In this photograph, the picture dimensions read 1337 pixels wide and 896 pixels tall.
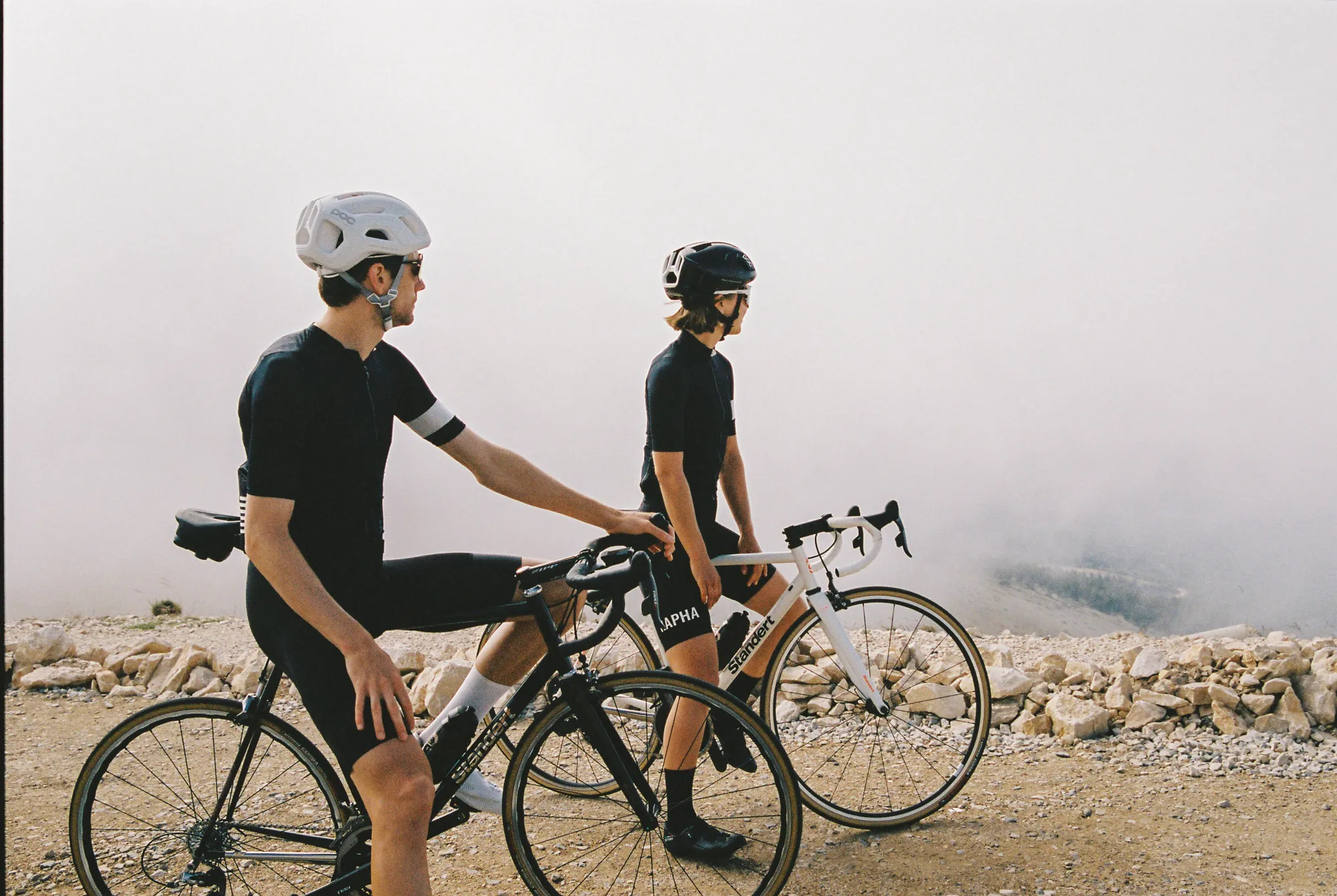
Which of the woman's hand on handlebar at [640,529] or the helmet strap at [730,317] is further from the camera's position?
the helmet strap at [730,317]

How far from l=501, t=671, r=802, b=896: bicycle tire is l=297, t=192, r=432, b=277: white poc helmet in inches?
58.8

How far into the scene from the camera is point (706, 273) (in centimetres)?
405

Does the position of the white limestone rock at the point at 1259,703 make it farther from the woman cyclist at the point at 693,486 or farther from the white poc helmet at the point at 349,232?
the white poc helmet at the point at 349,232

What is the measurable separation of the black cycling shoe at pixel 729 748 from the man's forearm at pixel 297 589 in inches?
54.3

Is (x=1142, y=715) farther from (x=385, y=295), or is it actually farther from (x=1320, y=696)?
(x=385, y=295)

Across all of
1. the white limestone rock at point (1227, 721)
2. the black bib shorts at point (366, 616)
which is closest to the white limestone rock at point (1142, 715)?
the white limestone rock at point (1227, 721)

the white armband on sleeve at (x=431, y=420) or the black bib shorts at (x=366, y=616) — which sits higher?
the white armband on sleeve at (x=431, y=420)

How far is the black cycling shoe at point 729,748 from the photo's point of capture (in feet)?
12.3

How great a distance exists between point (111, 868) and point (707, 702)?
2.59 m

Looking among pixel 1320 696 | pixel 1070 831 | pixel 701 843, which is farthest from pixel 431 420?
pixel 1320 696

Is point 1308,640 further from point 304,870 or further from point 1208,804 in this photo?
point 304,870

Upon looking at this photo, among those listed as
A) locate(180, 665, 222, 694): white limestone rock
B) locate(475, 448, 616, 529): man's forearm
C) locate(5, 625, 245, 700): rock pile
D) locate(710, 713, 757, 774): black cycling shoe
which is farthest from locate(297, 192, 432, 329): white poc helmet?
locate(180, 665, 222, 694): white limestone rock

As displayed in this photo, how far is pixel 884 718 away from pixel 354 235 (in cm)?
286

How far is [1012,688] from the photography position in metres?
5.78
